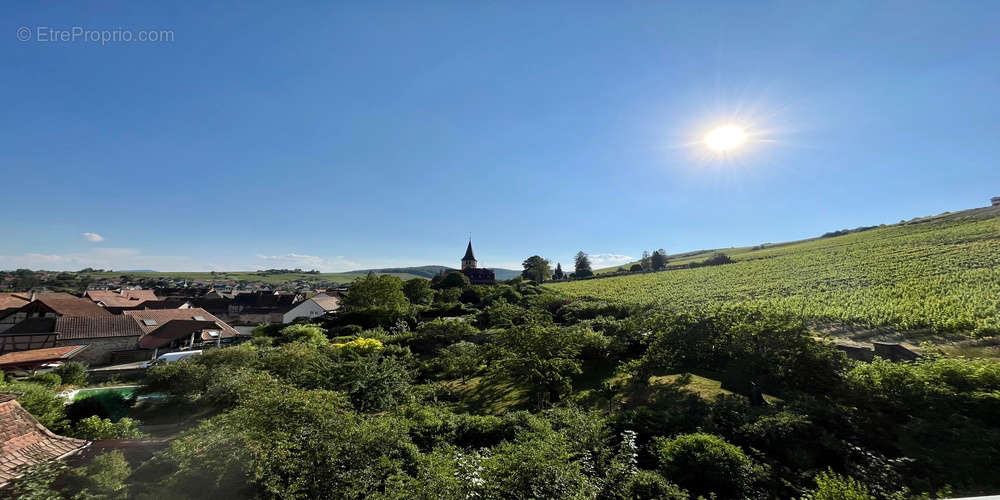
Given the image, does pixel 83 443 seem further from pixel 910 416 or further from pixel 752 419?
pixel 910 416

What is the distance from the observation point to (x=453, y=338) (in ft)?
99.1

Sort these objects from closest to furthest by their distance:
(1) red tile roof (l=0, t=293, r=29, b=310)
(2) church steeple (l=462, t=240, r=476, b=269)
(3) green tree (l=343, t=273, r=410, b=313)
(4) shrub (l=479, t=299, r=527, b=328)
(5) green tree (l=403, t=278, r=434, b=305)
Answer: (1) red tile roof (l=0, t=293, r=29, b=310) → (4) shrub (l=479, t=299, r=527, b=328) → (3) green tree (l=343, t=273, r=410, b=313) → (5) green tree (l=403, t=278, r=434, b=305) → (2) church steeple (l=462, t=240, r=476, b=269)

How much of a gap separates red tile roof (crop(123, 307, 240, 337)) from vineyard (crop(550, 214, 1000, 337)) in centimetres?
4540

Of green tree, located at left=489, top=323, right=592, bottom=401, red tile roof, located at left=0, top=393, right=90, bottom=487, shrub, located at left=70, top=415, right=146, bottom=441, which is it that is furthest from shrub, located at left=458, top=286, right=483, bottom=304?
red tile roof, located at left=0, top=393, right=90, bottom=487

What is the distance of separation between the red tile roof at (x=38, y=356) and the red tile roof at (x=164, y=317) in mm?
5267

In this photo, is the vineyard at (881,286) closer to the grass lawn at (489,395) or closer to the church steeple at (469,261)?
the grass lawn at (489,395)

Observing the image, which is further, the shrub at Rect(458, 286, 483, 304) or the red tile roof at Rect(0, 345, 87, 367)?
the shrub at Rect(458, 286, 483, 304)

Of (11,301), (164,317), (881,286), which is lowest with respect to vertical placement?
(164,317)

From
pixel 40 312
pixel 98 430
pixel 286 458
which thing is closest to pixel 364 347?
pixel 98 430

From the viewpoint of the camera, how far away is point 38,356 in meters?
24.7

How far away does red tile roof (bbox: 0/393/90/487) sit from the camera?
19.8ft

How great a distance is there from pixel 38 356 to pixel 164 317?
43.0 feet

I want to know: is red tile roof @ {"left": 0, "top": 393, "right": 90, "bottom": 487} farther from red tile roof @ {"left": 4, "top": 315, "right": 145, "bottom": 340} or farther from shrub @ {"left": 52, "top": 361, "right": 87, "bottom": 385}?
red tile roof @ {"left": 4, "top": 315, "right": 145, "bottom": 340}

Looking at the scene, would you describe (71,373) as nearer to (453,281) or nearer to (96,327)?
(96,327)
